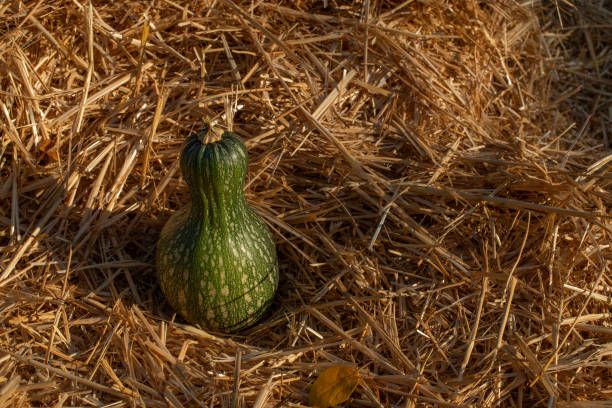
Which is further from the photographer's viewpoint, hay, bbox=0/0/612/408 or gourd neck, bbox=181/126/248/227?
hay, bbox=0/0/612/408

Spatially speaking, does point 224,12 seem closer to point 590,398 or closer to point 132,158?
point 132,158

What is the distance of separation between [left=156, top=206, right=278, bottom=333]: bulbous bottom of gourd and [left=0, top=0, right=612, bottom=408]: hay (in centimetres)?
13

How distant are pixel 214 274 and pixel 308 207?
2.47 ft

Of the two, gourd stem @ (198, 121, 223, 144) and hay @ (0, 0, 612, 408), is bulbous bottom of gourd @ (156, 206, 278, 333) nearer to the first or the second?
hay @ (0, 0, 612, 408)

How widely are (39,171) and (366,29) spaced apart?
202cm

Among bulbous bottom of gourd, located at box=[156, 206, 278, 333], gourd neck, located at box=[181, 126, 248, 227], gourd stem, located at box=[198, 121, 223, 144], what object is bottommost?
bulbous bottom of gourd, located at box=[156, 206, 278, 333]

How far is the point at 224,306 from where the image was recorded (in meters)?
2.73

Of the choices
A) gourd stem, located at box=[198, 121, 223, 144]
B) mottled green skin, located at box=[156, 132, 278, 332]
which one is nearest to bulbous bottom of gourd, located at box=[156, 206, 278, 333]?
mottled green skin, located at box=[156, 132, 278, 332]

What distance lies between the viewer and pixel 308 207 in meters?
3.19

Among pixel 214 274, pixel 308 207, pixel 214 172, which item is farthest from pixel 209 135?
pixel 308 207

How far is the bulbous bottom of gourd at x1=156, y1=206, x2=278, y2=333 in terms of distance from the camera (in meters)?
2.64

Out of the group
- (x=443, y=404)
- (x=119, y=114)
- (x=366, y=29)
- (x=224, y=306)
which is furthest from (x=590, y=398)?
(x=119, y=114)

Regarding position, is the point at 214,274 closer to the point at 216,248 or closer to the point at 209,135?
the point at 216,248

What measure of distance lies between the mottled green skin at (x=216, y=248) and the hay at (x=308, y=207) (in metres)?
0.16
